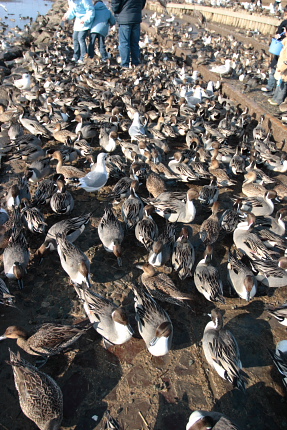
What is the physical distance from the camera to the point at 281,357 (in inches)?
134

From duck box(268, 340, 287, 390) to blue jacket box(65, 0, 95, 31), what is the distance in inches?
537

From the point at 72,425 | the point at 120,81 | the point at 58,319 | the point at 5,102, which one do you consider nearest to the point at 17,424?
the point at 72,425

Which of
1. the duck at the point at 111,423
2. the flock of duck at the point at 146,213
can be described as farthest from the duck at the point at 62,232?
the duck at the point at 111,423

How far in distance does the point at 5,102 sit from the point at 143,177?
6.73m

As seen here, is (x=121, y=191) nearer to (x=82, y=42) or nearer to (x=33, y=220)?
(x=33, y=220)

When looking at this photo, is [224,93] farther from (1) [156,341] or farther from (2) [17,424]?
(2) [17,424]

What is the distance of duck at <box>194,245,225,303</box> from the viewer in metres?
4.01

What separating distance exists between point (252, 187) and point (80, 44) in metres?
11.8

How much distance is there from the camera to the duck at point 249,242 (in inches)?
186

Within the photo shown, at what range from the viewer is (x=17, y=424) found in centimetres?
294

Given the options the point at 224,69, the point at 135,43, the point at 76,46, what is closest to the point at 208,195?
the point at 224,69

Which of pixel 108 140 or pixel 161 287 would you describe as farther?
pixel 108 140

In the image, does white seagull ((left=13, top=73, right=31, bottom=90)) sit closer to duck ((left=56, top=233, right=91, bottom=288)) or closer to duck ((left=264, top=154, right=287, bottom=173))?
duck ((left=264, top=154, right=287, bottom=173))

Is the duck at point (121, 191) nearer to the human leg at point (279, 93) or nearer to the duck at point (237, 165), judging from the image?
the duck at point (237, 165)
